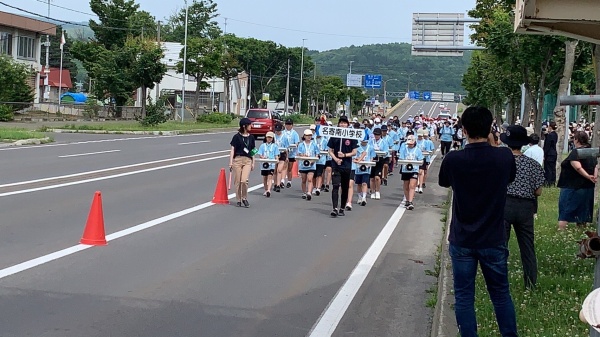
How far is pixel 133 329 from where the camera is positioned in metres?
6.85

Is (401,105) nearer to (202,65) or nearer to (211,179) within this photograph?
(202,65)

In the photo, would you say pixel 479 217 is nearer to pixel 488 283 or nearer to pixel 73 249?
pixel 488 283

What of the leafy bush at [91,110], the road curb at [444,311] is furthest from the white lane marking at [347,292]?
the leafy bush at [91,110]

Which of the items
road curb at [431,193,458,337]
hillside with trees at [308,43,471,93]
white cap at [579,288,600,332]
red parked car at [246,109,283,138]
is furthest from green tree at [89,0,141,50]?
hillside with trees at [308,43,471,93]

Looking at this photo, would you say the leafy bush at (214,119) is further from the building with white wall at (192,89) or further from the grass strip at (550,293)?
the grass strip at (550,293)

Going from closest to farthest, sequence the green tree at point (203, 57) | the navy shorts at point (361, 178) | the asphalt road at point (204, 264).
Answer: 1. the asphalt road at point (204, 264)
2. the navy shorts at point (361, 178)
3. the green tree at point (203, 57)

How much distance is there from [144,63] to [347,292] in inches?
1840

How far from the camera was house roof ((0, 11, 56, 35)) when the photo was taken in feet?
182

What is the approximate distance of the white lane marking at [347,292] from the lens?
7.31m

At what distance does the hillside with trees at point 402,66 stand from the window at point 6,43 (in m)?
112

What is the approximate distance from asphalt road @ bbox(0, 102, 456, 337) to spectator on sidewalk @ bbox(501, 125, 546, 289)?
3.90ft

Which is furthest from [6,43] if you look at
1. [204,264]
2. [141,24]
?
[204,264]

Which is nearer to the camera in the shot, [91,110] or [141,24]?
[91,110]

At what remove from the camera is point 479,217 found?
601 centimetres
